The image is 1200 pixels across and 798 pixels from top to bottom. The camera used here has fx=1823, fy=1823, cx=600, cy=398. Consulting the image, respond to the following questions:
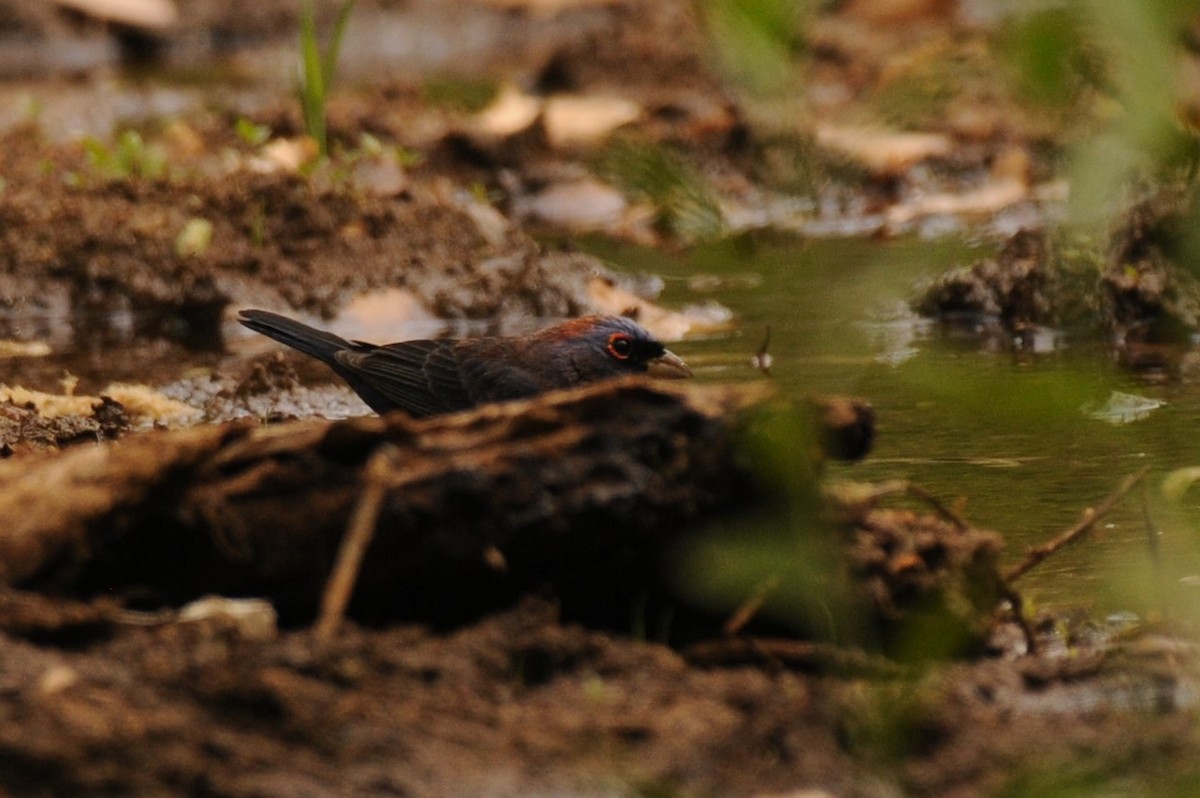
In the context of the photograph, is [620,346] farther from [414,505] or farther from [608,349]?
[414,505]

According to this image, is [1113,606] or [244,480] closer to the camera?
[244,480]

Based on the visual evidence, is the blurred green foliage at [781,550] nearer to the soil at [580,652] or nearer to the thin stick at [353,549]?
the soil at [580,652]

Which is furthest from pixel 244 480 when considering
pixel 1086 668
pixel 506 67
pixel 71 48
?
pixel 71 48

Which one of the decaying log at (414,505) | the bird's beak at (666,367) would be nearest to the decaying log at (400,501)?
the decaying log at (414,505)

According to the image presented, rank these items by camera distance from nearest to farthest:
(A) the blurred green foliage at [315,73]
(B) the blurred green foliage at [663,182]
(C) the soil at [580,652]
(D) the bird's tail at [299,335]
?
(B) the blurred green foliage at [663,182] < (C) the soil at [580,652] < (D) the bird's tail at [299,335] < (A) the blurred green foliage at [315,73]

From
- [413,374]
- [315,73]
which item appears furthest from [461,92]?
[413,374]

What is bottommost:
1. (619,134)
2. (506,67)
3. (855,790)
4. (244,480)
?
(855,790)

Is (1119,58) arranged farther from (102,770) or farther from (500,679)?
(500,679)
